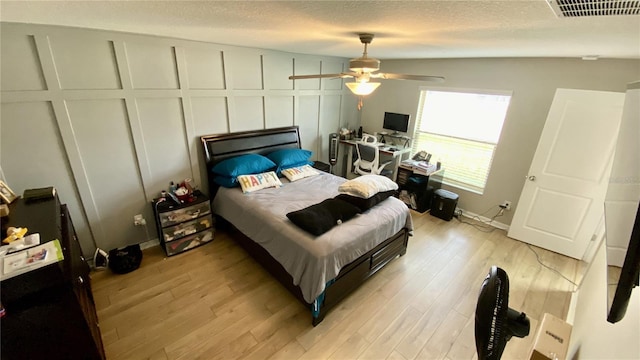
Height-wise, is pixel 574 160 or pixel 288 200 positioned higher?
pixel 574 160

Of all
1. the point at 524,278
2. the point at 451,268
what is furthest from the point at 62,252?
the point at 524,278

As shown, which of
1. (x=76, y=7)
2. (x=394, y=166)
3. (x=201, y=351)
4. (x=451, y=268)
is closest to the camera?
(x=76, y=7)

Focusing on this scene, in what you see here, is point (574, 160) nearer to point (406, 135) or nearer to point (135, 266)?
point (406, 135)

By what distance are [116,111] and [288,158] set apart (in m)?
1.96

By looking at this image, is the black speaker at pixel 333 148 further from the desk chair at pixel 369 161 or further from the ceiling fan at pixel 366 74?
the ceiling fan at pixel 366 74

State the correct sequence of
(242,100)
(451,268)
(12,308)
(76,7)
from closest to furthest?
(12,308) < (76,7) < (451,268) < (242,100)

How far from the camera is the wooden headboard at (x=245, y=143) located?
10.9 ft

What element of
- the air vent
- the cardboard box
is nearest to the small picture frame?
the air vent

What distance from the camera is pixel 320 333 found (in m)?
2.17

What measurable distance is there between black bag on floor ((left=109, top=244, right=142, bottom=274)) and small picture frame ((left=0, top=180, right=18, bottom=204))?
974mm

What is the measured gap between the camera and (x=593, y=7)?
1056mm

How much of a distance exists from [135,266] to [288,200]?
1.76 metres

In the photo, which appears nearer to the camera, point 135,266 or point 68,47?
point 68,47

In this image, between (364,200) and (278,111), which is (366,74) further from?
(278,111)
